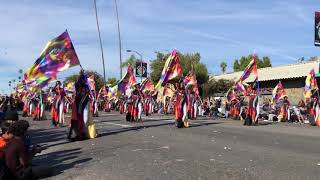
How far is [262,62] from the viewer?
89500 mm

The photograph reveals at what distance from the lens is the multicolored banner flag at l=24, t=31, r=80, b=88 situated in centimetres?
1608

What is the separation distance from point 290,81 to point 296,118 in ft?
65.7

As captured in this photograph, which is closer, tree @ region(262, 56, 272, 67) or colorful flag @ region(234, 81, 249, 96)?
colorful flag @ region(234, 81, 249, 96)

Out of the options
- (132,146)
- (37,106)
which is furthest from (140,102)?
(132,146)

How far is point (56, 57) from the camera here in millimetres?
16141

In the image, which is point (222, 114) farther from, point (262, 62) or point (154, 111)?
point (262, 62)

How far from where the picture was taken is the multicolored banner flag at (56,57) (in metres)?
16.1

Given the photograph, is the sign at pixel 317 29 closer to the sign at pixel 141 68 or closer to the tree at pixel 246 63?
the sign at pixel 141 68

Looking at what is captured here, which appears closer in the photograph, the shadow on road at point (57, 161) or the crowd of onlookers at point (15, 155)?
the crowd of onlookers at point (15, 155)

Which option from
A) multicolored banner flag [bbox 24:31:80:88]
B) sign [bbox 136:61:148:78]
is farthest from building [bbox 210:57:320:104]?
multicolored banner flag [bbox 24:31:80:88]

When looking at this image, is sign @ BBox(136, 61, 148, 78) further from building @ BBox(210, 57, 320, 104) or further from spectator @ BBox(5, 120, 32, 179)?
spectator @ BBox(5, 120, 32, 179)

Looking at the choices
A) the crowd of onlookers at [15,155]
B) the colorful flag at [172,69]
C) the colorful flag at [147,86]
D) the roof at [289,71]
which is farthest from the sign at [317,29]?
the crowd of onlookers at [15,155]

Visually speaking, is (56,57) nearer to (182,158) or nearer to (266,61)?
(182,158)

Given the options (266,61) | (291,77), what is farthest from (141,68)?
(266,61)
